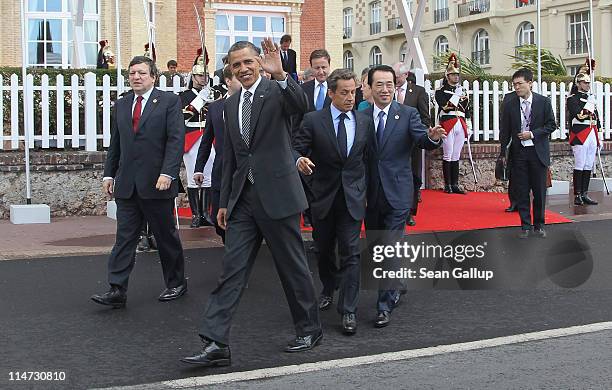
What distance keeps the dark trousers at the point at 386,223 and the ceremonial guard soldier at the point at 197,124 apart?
4573 millimetres

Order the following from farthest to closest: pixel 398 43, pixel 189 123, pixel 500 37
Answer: pixel 398 43
pixel 500 37
pixel 189 123

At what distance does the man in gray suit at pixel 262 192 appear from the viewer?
565 centimetres

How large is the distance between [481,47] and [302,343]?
4719 cm

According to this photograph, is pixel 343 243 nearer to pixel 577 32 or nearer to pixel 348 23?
pixel 577 32

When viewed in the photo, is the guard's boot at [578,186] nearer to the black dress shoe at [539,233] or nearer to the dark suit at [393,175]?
the black dress shoe at [539,233]

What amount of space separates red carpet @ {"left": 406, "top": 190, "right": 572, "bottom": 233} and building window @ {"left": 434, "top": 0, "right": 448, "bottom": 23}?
130 ft

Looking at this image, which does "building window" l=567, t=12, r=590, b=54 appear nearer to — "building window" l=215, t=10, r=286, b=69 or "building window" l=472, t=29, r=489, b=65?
"building window" l=472, t=29, r=489, b=65

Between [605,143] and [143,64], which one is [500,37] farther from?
[143,64]

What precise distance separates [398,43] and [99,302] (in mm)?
50150

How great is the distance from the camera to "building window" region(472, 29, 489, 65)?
50.6 meters

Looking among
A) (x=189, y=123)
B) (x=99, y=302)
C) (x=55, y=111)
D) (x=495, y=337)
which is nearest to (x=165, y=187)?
(x=99, y=302)

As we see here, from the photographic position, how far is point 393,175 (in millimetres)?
6832

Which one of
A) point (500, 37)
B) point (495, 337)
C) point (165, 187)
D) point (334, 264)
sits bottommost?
point (495, 337)

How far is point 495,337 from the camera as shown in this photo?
20.2ft
